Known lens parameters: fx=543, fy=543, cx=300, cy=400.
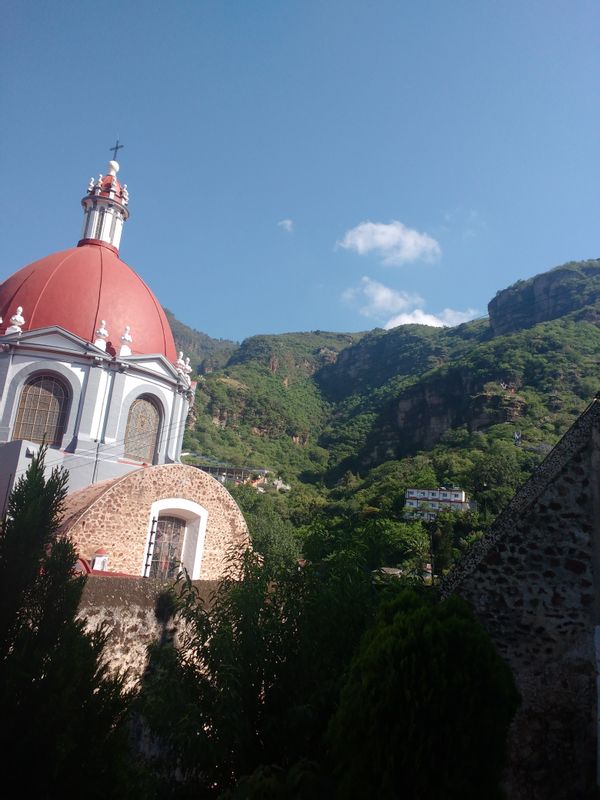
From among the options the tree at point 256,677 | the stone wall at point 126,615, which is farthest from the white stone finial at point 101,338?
the tree at point 256,677

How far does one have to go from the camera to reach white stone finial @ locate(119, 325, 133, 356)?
15.0 meters

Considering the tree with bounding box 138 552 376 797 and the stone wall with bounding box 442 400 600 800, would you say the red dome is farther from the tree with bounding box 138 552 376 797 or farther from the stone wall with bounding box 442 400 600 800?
the stone wall with bounding box 442 400 600 800

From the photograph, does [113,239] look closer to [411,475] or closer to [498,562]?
[498,562]

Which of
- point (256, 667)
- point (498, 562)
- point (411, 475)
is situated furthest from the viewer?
point (411, 475)

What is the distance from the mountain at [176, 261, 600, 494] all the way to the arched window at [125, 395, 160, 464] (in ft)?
127

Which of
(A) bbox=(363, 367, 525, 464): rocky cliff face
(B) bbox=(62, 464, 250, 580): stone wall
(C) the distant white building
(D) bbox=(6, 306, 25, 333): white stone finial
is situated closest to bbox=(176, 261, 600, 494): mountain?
(A) bbox=(363, 367, 525, 464): rocky cliff face

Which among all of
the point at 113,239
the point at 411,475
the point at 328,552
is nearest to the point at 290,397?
the point at 411,475

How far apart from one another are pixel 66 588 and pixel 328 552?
5.07 m

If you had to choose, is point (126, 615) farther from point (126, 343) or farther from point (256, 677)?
point (126, 343)

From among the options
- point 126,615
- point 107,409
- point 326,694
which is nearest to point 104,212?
point 107,409

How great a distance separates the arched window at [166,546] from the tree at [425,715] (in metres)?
8.46

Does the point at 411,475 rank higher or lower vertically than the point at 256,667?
higher

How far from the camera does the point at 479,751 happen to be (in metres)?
3.41

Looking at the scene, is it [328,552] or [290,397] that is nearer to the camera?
[328,552]
